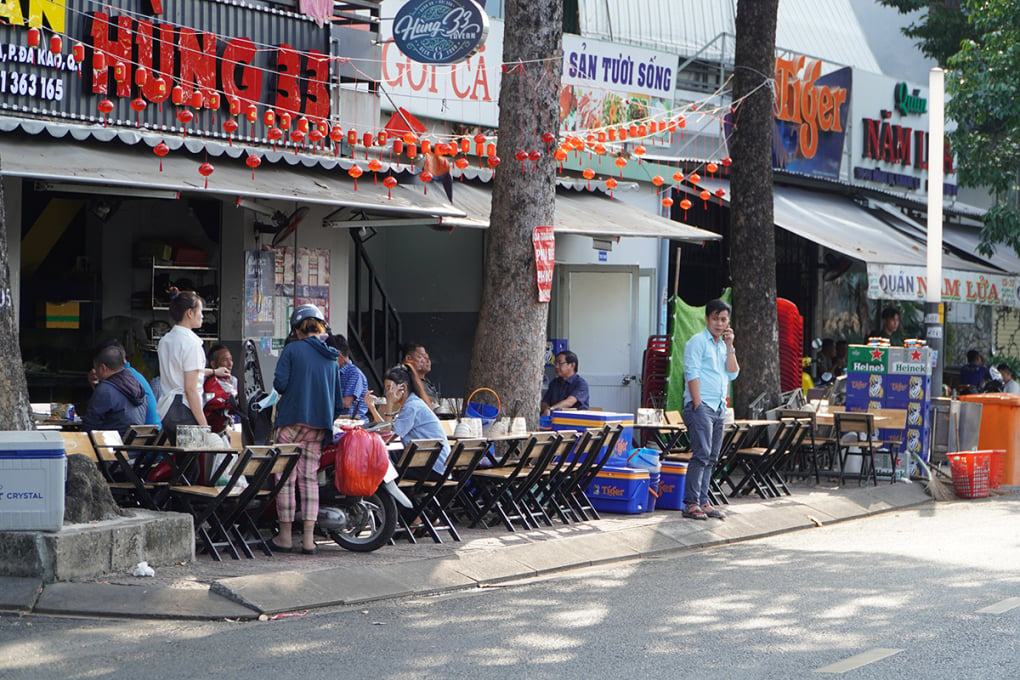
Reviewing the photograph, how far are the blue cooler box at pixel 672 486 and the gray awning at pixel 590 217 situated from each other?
2757 mm

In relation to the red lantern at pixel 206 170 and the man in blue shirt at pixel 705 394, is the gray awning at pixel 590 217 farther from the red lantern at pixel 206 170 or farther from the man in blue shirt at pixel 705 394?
the red lantern at pixel 206 170

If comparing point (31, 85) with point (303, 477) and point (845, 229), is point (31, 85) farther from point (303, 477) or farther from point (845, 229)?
point (845, 229)

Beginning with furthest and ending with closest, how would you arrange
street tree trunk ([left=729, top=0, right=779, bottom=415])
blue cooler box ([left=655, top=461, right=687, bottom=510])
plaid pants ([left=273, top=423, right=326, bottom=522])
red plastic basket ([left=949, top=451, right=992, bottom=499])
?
street tree trunk ([left=729, top=0, right=779, bottom=415])
red plastic basket ([left=949, top=451, right=992, bottom=499])
blue cooler box ([left=655, top=461, right=687, bottom=510])
plaid pants ([left=273, top=423, right=326, bottom=522])

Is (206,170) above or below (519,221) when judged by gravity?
above

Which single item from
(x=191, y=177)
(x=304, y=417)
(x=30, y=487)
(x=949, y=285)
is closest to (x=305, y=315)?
(x=304, y=417)

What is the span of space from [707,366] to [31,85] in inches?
254

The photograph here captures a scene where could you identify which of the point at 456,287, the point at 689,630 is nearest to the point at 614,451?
the point at 689,630

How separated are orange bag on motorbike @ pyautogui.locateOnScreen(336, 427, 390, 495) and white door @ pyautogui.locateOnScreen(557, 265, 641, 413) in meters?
8.66

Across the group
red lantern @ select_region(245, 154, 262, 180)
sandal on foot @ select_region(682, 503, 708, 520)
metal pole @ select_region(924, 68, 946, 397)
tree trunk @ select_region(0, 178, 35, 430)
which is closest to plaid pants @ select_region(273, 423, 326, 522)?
tree trunk @ select_region(0, 178, 35, 430)

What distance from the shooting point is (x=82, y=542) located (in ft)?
26.5

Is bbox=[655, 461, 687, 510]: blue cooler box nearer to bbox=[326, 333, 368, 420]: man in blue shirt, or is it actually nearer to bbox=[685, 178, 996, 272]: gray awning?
bbox=[326, 333, 368, 420]: man in blue shirt

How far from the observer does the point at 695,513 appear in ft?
39.2

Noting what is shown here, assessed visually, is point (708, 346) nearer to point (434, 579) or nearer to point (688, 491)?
point (688, 491)

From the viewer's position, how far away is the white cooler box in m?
8.05
